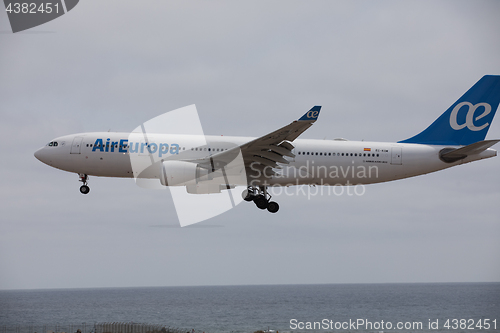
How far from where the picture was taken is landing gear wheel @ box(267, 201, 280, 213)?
29.1 meters

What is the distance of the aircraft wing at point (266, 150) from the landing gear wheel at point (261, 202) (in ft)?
10.5

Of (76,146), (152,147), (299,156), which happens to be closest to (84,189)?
(76,146)

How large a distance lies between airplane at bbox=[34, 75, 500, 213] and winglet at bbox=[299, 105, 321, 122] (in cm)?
290

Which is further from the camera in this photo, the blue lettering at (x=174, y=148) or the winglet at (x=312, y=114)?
the blue lettering at (x=174, y=148)

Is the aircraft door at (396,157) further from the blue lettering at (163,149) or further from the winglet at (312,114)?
the blue lettering at (163,149)

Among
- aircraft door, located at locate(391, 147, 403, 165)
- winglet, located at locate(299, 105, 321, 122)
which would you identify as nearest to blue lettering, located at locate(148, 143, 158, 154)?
winglet, located at locate(299, 105, 321, 122)

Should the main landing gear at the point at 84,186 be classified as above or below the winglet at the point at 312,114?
below

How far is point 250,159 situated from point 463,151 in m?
12.1

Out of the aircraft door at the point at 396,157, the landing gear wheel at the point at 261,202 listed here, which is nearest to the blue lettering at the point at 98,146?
the landing gear wheel at the point at 261,202

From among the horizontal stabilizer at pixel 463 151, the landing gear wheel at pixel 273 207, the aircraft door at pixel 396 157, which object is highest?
the horizontal stabilizer at pixel 463 151

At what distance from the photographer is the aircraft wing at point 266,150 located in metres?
23.7

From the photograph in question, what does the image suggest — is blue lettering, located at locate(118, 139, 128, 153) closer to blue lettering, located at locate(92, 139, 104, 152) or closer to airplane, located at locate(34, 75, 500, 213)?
airplane, located at locate(34, 75, 500, 213)

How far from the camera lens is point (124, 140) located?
27.0 m

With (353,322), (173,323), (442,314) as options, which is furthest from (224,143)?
(442,314)
